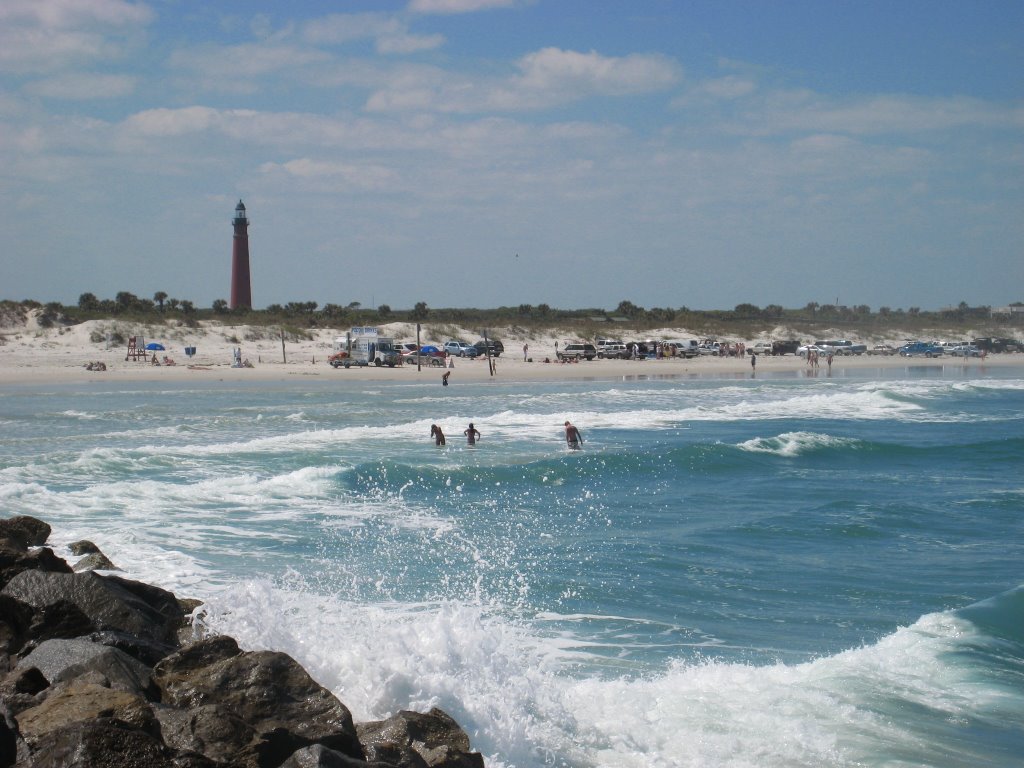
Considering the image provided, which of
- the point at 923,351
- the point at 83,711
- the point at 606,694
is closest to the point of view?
the point at 83,711

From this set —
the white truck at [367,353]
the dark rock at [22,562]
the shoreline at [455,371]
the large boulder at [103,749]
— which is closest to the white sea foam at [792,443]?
the dark rock at [22,562]

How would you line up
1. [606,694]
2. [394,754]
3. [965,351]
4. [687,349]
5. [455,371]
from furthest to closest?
[965,351] < [687,349] < [455,371] < [606,694] < [394,754]

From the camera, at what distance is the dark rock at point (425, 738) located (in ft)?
19.0

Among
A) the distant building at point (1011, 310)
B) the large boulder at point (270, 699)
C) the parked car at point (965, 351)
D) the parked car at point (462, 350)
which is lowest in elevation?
the large boulder at point (270, 699)

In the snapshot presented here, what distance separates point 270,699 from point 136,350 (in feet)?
191

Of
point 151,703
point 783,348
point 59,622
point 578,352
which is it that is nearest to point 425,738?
point 151,703

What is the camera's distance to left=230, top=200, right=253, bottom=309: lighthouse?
89.2 metres

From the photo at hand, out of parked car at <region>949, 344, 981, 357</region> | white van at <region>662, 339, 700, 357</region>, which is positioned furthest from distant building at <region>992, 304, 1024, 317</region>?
white van at <region>662, 339, 700, 357</region>

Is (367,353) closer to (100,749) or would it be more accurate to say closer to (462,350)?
(462,350)

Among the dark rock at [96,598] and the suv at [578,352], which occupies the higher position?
the suv at [578,352]

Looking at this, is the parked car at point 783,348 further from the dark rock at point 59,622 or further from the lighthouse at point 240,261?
the dark rock at point 59,622

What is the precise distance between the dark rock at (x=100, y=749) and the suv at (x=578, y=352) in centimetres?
6326

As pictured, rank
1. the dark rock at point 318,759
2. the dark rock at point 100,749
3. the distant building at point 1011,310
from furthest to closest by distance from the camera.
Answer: the distant building at point 1011,310 < the dark rock at point 318,759 < the dark rock at point 100,749

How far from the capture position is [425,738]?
610cm
